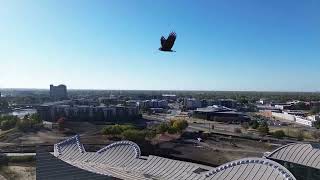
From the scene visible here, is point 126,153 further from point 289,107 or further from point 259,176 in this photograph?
point 289,107

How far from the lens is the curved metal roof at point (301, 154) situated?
2642 cm

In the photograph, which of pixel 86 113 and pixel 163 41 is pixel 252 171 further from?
pixel 86 113

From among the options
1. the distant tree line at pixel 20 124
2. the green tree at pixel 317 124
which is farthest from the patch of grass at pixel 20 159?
the green tree at pixel 317 124

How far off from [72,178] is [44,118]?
77.3m

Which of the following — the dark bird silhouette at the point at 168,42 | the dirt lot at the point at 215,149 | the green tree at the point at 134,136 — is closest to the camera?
the dark bird silhouette at the point at 168,42

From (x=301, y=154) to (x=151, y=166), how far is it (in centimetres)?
1005

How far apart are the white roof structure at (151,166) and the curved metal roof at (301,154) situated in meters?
5.14

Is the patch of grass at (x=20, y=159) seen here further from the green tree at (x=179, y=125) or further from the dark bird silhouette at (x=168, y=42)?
the dark bird silhouette at (x=168, y=42)

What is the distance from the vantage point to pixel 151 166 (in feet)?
88.5

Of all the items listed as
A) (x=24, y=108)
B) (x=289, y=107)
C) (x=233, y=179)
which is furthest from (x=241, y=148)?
(x=24, y=108)

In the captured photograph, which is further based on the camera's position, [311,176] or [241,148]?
[241,148]

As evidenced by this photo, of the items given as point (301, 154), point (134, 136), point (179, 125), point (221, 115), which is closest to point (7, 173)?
point (134, 136)

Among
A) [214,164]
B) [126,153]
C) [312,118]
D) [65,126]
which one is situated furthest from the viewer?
[312,118]

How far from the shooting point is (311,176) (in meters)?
26.4
